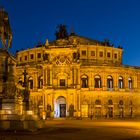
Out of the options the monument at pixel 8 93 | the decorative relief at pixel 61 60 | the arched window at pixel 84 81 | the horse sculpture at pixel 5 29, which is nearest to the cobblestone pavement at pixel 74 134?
the monument at pixel 8 93

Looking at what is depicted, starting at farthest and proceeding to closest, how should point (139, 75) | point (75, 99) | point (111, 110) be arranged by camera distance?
point (139, 75)
point (111, 110)
point (75, 99)

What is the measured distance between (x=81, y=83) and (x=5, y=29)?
5222cm

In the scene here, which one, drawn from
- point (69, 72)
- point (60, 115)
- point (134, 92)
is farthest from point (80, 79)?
point (134, 92)

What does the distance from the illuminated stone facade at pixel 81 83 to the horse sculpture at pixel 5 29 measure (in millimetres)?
44779

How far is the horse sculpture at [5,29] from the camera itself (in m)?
29.5

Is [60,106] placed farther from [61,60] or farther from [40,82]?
[61,60]

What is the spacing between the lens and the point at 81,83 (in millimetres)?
81250

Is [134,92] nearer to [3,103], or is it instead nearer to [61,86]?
[61,86]

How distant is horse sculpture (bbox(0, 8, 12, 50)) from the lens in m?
29.5

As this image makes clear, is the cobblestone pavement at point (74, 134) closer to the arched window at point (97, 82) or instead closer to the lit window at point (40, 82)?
the arched window at point (97, 82)

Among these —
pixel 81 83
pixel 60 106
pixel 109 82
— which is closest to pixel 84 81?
pixel 81 83

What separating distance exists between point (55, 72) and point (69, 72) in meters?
2.93

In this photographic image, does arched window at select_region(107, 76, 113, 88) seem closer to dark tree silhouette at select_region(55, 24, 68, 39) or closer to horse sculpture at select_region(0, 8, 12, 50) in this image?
dark tree silhouette at select_region(55, 24, 68, 39)

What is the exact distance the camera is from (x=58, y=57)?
258 feet
